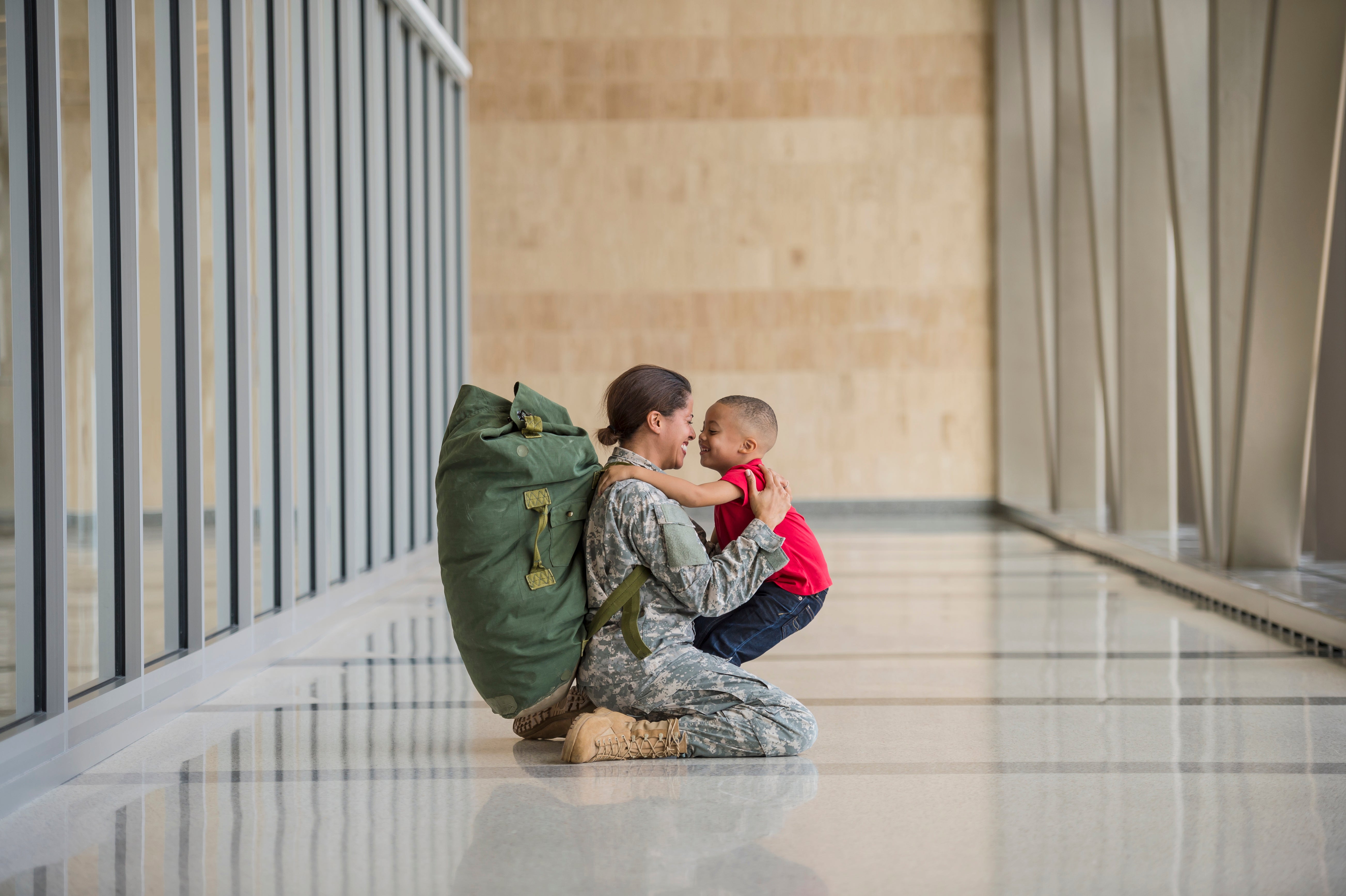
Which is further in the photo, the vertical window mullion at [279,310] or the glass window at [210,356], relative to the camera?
the vertical window mullion at [279,310]

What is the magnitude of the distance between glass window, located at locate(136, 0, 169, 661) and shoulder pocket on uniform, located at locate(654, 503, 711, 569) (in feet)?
6.93

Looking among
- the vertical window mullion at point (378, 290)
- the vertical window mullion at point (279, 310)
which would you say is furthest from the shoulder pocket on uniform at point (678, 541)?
the vertical window mullion at point (378, 290)

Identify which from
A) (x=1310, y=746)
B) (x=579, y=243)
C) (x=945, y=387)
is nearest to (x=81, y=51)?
(x=1310, y=746)

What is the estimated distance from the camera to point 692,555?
3.44 meters

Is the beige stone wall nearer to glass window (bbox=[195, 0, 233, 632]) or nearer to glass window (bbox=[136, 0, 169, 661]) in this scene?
glass window (bbox=[195, 0, 233, 632])

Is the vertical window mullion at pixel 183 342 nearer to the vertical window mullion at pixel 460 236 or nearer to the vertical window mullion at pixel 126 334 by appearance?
the vertical window mullion at pixel 126 334

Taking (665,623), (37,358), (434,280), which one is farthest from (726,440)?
(434,280)

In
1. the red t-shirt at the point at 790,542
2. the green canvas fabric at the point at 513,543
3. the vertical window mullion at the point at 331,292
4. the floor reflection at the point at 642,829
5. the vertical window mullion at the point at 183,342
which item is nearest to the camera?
the floor reflection at the point at 642,829

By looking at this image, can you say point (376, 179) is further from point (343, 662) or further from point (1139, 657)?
point (1139, 657)

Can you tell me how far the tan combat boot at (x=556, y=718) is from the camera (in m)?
3.86

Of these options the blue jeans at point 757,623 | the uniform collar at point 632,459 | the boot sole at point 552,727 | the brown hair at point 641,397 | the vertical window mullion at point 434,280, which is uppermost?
the vertical window mullion at point 434,280

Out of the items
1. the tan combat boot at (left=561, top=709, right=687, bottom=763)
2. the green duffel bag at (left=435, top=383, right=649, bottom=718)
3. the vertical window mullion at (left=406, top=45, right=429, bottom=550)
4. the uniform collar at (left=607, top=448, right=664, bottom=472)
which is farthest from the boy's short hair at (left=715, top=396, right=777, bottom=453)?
the vertical window mullion at (left=406, top=45, right=429, bottom=550)

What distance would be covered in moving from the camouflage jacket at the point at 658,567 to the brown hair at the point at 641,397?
9 centimetres

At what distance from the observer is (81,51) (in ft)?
13.2
